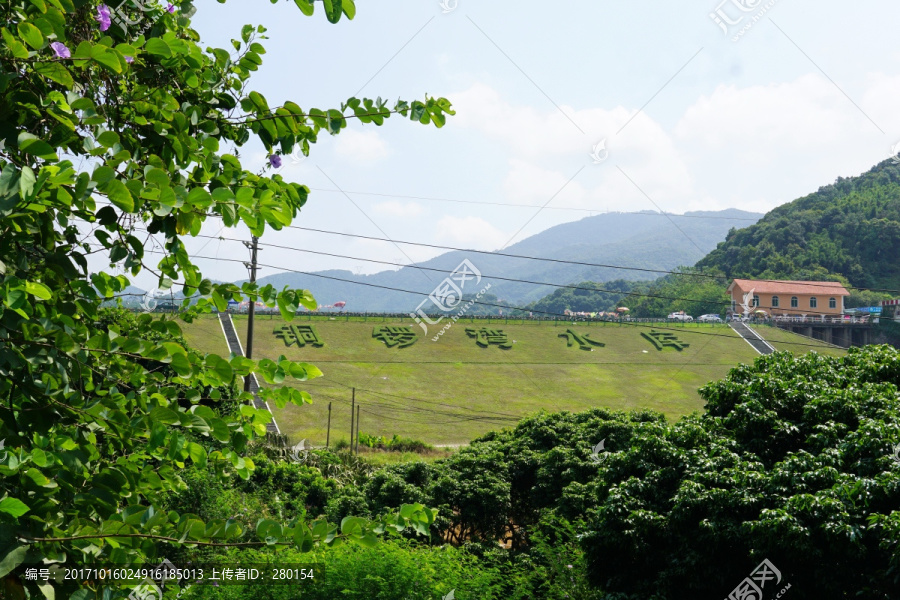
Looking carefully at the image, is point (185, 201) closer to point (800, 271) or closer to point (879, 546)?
point (879, 546)

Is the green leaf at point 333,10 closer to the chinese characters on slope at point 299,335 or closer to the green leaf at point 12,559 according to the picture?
the green leaf at point 12,559

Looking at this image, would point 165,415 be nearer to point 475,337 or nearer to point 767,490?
point 767,490

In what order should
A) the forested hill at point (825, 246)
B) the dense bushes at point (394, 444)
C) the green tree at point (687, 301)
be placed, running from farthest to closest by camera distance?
the forested hill at point (825, 246)
the green tree at point (687, 301)
the dense bushes at point (394, 444)

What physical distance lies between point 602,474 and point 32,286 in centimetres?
857

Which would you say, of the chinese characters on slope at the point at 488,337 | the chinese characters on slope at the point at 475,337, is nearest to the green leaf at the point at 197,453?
the chinese characters on slope at the point at 475,337

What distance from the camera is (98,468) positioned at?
7.59 feet

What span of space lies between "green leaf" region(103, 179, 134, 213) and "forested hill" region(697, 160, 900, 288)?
63.1 meters

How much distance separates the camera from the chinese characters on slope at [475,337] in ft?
127

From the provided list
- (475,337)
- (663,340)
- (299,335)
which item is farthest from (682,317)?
(299,335)

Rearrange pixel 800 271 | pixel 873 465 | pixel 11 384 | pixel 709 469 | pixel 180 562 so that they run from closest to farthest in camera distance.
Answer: pixel 11 384 < pixel 873 465 < pixel 709 469 < pixel 180 562 < pixel 800 271

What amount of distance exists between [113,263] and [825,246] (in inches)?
2681

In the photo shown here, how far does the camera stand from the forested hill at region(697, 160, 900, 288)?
5950 centimetres

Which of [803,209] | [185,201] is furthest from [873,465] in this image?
[803,209]

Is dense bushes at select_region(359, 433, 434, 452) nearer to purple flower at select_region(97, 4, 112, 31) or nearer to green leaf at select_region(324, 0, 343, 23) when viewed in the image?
purple flower at select_region(97, 4, 112, 31)
